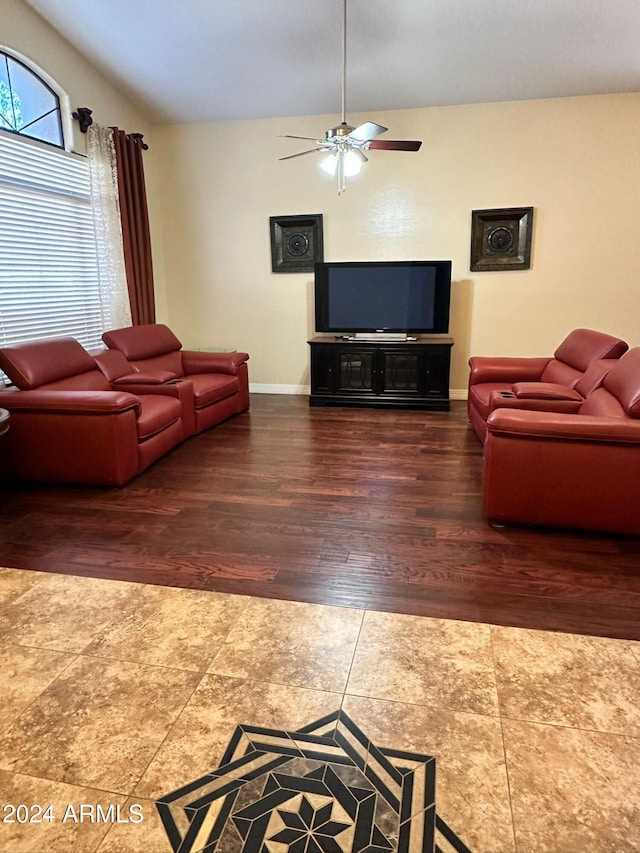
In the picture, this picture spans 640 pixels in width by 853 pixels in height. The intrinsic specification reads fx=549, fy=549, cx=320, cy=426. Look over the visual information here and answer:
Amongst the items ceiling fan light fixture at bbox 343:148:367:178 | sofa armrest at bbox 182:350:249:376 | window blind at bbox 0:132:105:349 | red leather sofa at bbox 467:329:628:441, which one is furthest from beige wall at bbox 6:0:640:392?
ceiling fan light fixture at bbox 343:148:367:178

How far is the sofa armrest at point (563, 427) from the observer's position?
2.71 meters

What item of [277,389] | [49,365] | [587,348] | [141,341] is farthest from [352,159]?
[277,389]

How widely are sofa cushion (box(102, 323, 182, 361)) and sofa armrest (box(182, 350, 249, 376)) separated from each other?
0.19 m

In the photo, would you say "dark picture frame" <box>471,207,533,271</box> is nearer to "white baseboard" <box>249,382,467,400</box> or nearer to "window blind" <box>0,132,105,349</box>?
"white baseboard" <box>249,382,467,400</box>

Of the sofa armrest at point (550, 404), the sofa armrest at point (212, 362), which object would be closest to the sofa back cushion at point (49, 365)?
the sofa armrest at point (212, 362)

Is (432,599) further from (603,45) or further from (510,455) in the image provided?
(603,45)

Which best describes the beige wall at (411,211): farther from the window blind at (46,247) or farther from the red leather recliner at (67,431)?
the red leather recliner at (67,431)

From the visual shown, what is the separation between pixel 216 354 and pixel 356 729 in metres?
4.24

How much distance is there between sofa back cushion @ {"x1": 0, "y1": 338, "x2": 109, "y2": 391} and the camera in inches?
146

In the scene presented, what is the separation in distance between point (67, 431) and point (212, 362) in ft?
6.75

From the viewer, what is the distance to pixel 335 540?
9.47ft

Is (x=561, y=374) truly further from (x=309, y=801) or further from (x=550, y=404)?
(x=309, y=801)

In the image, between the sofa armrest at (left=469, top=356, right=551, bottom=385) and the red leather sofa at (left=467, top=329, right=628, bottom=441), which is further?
the sofa armrest at (left=469, top=356, right=551, bottom=385)

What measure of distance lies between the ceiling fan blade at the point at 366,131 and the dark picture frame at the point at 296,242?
7.68 ft
